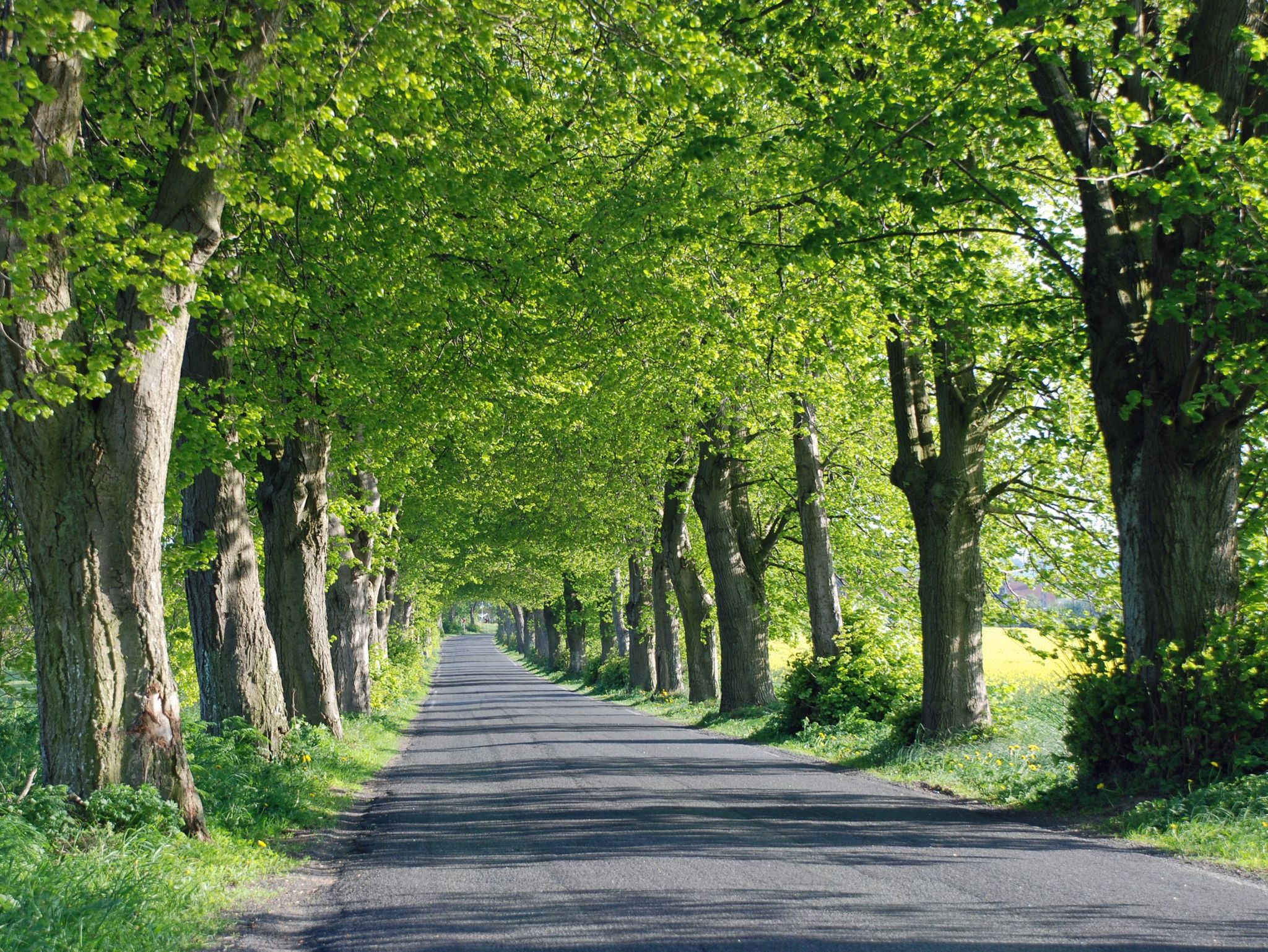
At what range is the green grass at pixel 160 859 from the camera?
5.58m

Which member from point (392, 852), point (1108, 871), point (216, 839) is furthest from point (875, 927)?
point (216, 839)

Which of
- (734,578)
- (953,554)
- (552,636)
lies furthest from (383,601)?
(552,636)

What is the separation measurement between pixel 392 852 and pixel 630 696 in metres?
27.3

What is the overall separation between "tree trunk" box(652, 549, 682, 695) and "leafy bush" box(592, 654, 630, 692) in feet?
18.3

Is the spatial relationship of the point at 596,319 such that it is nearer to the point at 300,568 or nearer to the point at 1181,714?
the point at 300,568

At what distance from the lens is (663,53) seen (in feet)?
27.7

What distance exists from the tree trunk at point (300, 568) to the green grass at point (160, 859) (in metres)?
4.08

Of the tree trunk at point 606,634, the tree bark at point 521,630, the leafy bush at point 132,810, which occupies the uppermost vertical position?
the leafy bush at point 132,810

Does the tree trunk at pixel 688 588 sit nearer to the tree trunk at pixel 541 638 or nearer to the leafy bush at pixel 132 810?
the leafy bush at pixel 132 810

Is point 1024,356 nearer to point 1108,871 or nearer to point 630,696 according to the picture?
point 1108,871

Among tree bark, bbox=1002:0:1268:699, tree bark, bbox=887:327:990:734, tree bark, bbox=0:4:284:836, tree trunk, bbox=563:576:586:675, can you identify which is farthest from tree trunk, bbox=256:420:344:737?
tree trunk, bbox=563:576:586:675

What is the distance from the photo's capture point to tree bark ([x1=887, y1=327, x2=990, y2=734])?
1412cm

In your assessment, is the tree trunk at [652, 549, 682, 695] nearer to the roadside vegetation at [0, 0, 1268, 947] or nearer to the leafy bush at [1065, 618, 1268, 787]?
the roadside vegetation at [0, 0, 1268, 947]

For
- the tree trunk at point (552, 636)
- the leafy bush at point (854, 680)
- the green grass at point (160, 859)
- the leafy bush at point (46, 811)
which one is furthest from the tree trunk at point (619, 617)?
the leafy bush at point (46, 811)
